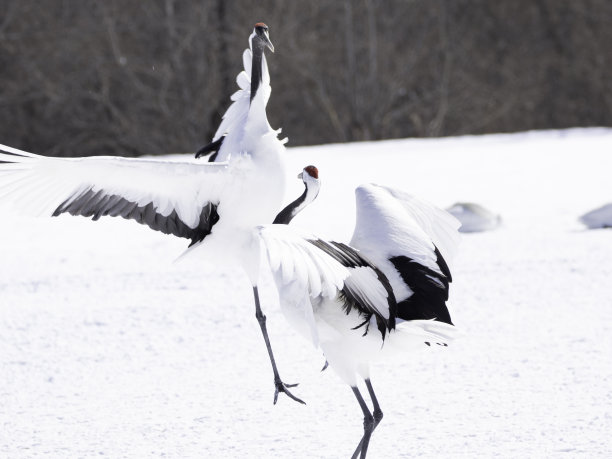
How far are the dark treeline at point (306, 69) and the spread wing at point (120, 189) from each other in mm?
9701

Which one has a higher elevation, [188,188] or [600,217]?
[600,217]

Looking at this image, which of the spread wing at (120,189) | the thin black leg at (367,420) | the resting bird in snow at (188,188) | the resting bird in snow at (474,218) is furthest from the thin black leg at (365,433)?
the resting bird in snow at (474,218)

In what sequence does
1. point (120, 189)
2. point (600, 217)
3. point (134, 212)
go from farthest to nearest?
point (600, 217)
point (134, 212)
point (120, 189)

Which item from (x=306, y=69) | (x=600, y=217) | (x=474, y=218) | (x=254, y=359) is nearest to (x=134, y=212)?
(x=254, y=359)

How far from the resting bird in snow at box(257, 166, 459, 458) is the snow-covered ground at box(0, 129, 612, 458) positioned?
0.44 metres

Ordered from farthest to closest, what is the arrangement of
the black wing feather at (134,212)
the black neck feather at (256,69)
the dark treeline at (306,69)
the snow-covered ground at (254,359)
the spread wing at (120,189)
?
the dark treeline at (306,69) < the black neck feather at (256,69) < the black wing feather at (134,212) < the spread wing at (120,189) < the snow-covered ground at (254,359)

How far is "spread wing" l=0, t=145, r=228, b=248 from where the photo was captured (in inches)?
137

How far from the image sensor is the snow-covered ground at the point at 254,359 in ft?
10.6

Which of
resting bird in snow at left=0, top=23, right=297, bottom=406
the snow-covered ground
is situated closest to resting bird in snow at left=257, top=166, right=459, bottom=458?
the snow-covered ground

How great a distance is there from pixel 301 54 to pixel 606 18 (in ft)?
19.0

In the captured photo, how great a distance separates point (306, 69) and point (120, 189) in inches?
450

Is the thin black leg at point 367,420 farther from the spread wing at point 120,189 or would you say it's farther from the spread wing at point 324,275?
the spread wing at point 120,189

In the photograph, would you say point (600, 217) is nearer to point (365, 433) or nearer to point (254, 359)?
point (254, 359)

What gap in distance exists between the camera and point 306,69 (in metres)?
14.9
